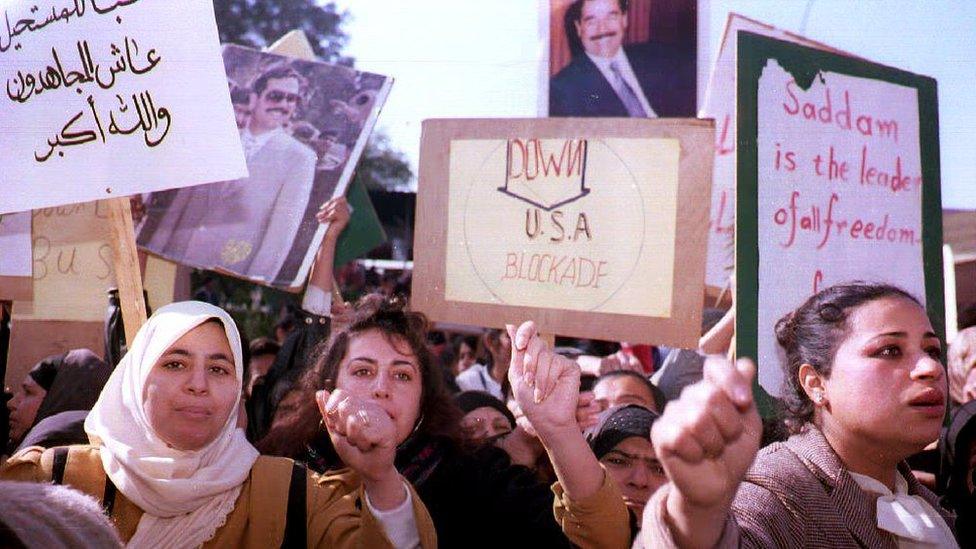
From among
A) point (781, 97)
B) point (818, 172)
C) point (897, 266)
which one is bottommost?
point (897, 266)

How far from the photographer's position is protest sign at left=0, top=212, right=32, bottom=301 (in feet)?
12.0

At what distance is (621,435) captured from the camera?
117 inches

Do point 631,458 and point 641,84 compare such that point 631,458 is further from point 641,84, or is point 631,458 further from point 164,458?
point 641,84

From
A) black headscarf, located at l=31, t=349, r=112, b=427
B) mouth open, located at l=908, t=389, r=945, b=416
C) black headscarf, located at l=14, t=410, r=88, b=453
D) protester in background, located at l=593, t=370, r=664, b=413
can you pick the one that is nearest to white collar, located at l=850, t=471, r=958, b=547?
mouth open, located at l=908, t=389, r=945, b=416

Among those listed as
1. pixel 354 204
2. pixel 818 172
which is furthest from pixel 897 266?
pixel 354 204

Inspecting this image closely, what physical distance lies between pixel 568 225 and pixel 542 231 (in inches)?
3.9

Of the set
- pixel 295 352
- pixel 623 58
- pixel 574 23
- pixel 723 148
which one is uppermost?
pixel 574 23

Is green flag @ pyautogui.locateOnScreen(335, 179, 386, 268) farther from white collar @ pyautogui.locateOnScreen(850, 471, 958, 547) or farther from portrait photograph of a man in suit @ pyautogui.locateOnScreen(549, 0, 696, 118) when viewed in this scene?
white collar @ pyautogui.locateOnScreen(850, 471, 958, 547)

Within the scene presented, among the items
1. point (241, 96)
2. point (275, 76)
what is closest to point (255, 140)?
point (241, 96)

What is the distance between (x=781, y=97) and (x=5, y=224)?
2.95 meters

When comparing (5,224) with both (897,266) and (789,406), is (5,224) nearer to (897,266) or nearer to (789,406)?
(789,406)

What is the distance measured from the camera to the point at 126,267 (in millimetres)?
3068

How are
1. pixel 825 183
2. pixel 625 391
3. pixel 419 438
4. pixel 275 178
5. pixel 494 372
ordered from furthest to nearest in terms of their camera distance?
pixel 494 372 → pixel 275 178 → pixel 625 391 → pixel 825 183 → pixel 419 438

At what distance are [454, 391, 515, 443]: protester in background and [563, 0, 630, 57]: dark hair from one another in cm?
251
